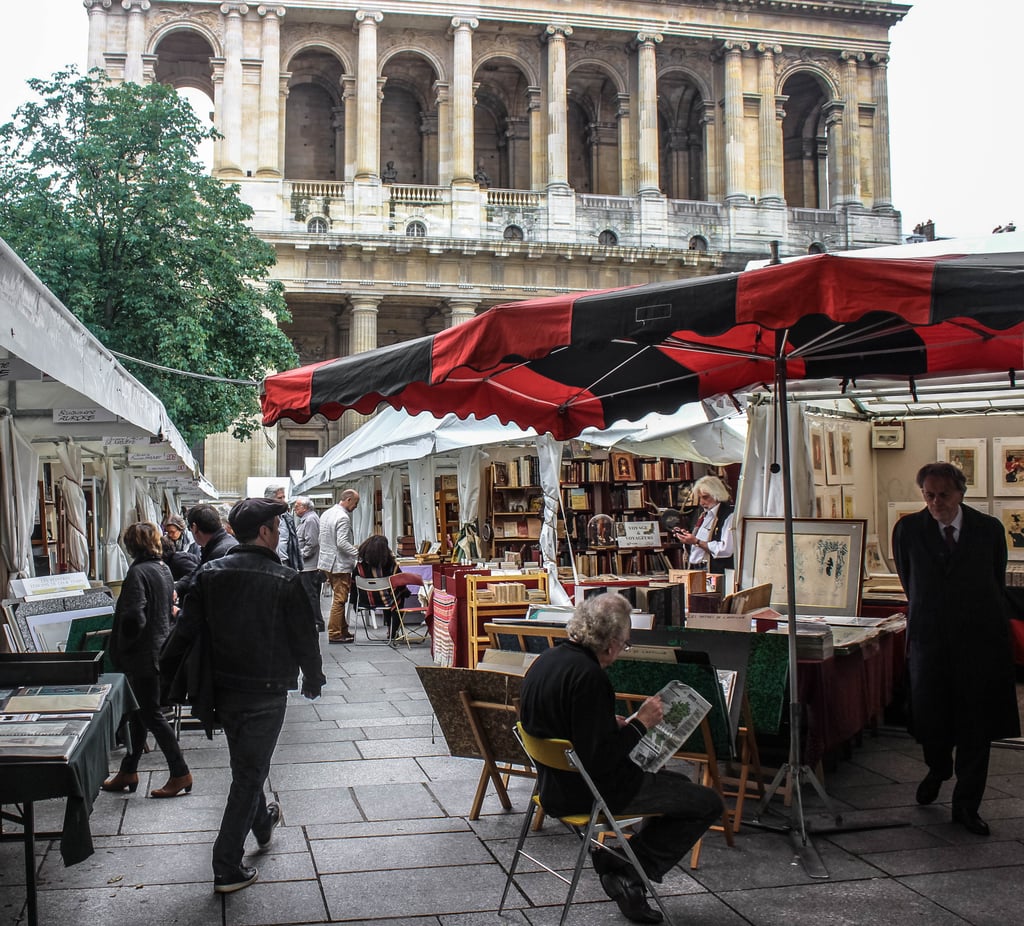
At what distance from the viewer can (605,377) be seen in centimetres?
685

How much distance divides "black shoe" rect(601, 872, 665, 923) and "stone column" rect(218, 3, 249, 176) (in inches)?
1405

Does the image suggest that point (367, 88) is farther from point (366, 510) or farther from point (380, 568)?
point (380, 568)

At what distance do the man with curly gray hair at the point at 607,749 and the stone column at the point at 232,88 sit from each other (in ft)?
116

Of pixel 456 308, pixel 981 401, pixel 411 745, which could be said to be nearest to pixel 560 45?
pixel 456 308

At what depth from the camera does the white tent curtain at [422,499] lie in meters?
16.6

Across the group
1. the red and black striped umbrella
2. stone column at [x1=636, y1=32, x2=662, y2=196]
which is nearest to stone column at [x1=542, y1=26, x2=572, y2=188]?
stone column at [x1=636, y1=32, x2=662, y2=196]

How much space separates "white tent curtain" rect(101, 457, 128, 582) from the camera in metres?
12.0

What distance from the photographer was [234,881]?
14.2 feet

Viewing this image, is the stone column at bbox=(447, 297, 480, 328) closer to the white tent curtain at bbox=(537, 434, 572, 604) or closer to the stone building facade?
the stone building facade

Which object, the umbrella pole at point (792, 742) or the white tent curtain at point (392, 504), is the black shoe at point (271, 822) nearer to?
the umbrella pole at point (792, 742)

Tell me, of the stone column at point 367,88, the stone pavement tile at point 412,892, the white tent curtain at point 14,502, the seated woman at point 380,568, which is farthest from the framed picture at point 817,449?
the stone column at point 367,88

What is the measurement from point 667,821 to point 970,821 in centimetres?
183

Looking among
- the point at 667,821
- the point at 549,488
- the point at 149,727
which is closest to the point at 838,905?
the point at 667,821

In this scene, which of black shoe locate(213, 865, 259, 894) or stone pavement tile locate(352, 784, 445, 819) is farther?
stone pavement tile locate(352, 784, 445, 819)
